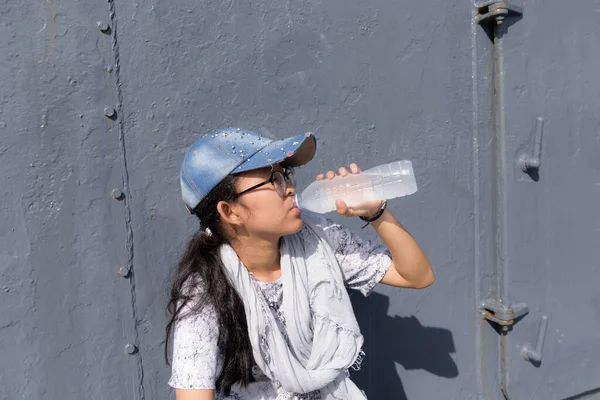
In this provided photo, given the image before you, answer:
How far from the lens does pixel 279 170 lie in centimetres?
187

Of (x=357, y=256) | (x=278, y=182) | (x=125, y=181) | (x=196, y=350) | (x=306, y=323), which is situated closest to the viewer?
(x=196, y=350)

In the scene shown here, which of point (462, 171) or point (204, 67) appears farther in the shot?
point (462, 171)

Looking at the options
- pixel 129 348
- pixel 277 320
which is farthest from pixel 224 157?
pixel 129 348

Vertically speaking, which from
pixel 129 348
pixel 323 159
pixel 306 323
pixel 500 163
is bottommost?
pixel 129 348

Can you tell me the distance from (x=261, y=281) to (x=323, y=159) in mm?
716

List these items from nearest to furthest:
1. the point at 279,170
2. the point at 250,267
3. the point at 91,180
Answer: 1. the point at 279,170
2. the point at 250,267
3. the point at 91,180

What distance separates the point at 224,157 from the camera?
1.81 meters

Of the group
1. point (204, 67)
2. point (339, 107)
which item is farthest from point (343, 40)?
point (204, 67)

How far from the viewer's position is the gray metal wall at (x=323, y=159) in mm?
2127

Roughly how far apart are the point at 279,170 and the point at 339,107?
0.78 m

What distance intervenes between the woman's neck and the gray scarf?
0.05m

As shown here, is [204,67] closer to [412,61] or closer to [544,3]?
[412,61]

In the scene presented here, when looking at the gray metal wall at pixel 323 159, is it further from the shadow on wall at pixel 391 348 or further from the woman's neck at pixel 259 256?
the woman's neck at pixel 259 256

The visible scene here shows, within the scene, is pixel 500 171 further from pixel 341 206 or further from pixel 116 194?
pixel 116 194
